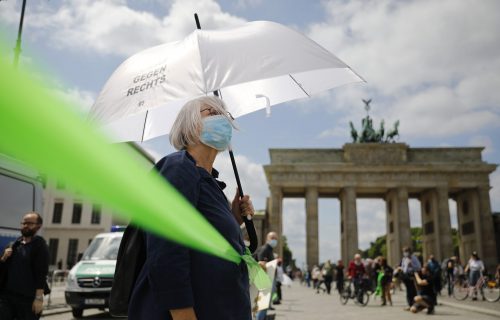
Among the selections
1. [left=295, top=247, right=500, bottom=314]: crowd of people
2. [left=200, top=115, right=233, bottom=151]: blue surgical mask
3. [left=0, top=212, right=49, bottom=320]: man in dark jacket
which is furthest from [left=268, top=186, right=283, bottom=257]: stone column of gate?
[left=200, top=115, right=233, bottom=151]: blue surgical mask

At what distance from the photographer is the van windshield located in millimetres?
11312

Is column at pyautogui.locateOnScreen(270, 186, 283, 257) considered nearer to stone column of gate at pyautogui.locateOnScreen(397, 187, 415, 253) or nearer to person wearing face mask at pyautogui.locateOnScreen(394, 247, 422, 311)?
stone column of gate at pyautogui.locateOnScreen(397, 187, 415, 253)

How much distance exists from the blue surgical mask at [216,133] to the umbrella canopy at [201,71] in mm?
858

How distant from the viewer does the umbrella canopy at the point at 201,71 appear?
11.3 feet

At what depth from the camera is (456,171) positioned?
153ft

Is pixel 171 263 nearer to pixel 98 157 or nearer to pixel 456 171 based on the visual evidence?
pixel 98 157

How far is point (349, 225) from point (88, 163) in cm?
4764

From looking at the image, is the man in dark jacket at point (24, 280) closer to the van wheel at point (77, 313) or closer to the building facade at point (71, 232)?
the van wheel at point (77, 313)

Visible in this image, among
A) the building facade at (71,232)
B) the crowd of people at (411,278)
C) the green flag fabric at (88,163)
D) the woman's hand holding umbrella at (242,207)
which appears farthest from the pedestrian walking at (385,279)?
the building facade at (71,232)

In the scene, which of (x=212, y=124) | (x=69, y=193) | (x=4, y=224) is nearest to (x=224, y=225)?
(x=212, y=124)

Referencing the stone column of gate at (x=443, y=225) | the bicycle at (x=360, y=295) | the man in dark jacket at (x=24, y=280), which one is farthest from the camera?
the stone column of gate at (x=443, y=225)

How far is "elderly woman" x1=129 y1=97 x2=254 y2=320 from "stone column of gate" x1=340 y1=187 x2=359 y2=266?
46164 millimetres

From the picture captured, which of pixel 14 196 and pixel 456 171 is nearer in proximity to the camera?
pixel 14 196

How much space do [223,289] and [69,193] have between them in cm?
81
